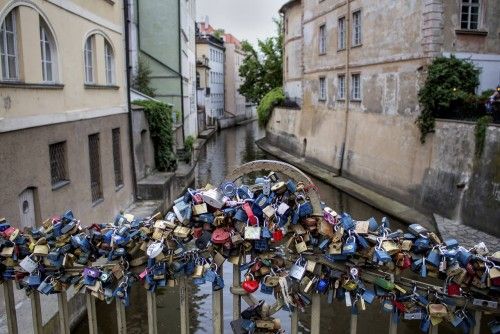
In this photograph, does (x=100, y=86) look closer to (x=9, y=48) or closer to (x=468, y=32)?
(x=9, y=48)

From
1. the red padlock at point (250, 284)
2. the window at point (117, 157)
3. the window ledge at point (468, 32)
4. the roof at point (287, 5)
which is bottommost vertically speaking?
the window at point (117, 157)

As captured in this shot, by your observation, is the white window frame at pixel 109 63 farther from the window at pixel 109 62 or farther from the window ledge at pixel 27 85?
the window ledge at pixel 27 85

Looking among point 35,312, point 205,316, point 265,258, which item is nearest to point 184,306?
point 265,258

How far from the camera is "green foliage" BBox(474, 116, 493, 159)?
13.5 meters

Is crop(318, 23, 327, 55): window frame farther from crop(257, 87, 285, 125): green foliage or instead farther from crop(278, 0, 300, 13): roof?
crop(257, 87, 285, 125): green foliage

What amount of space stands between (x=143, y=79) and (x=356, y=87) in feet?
35.1

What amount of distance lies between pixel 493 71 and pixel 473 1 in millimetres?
2370

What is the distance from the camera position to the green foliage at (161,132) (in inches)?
740

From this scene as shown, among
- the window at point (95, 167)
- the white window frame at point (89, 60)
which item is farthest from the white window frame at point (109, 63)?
the window at point (95, 167)

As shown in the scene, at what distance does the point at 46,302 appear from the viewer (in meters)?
6.80

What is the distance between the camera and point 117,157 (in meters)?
14.6

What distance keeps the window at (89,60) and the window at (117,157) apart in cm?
215

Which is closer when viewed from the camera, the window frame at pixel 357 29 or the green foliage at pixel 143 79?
the window frame at pixel 357 29

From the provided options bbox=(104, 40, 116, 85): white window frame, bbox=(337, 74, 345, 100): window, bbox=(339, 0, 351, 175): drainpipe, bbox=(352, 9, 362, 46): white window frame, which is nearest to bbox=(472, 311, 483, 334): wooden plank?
bbox=(104, 40, 116, 85): white window frame
